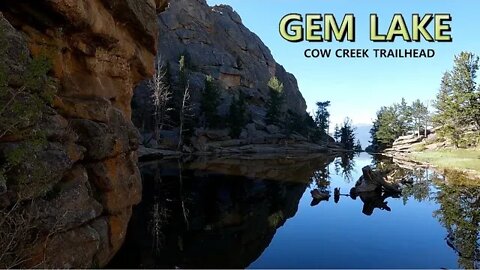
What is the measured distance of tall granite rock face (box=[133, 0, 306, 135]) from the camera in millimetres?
88875

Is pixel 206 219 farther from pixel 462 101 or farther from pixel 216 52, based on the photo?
pixel 216 52

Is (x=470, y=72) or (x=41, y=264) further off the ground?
(x=470, y=72)

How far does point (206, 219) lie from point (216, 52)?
85811 millimetres

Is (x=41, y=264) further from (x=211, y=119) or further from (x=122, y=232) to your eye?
(x=211, y=119)

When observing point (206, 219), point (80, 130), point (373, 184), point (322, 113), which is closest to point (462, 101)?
point (373, 184)

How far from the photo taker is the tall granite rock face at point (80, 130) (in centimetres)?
850

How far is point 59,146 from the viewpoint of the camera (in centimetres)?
1012

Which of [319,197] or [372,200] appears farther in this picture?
[372,200]

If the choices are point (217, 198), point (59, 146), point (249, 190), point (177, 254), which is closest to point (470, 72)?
point (249, 190)

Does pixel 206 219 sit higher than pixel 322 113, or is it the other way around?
pixel 322 113

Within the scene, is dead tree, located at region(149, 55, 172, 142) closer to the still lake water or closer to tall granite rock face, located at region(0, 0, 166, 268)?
the still lake water

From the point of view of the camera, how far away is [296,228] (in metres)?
18.4

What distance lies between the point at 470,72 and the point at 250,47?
70.1m

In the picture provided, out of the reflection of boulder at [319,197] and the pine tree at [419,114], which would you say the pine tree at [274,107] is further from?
the reflection of boulder at [319,197]
